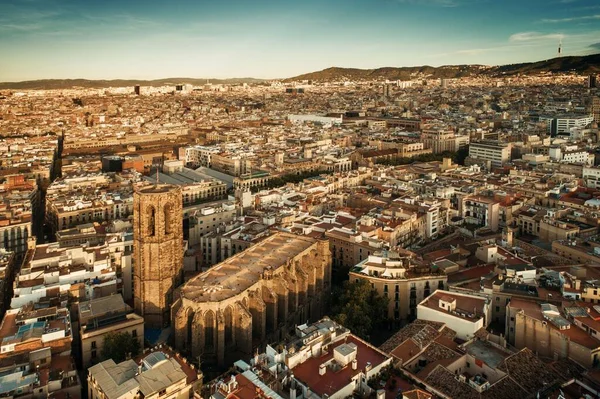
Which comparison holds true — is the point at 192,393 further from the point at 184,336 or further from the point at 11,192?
the point at 11,192

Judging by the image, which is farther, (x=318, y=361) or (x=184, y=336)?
(x=184, y=336)

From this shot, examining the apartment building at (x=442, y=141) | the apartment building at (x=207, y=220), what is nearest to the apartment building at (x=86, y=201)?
the apartment building at (x=207, y=220)

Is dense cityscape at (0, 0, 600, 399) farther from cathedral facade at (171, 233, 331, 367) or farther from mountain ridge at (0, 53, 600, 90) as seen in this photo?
mountain ridge at (0, 53, 600, 90)

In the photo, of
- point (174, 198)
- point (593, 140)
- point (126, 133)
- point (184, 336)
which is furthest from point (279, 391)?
point (126, 133)

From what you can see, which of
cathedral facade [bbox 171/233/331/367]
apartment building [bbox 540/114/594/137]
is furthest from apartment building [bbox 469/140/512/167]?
cathedral facade [bbox 171/233/331/367]

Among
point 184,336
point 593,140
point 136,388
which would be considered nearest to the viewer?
point 136,388

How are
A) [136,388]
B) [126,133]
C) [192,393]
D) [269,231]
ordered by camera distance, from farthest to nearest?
[126,133], [269,231], [192,393], [136,388]

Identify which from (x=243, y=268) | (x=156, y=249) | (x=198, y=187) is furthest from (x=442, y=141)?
(x=156, y=249)

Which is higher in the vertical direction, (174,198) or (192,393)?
(174,198)
